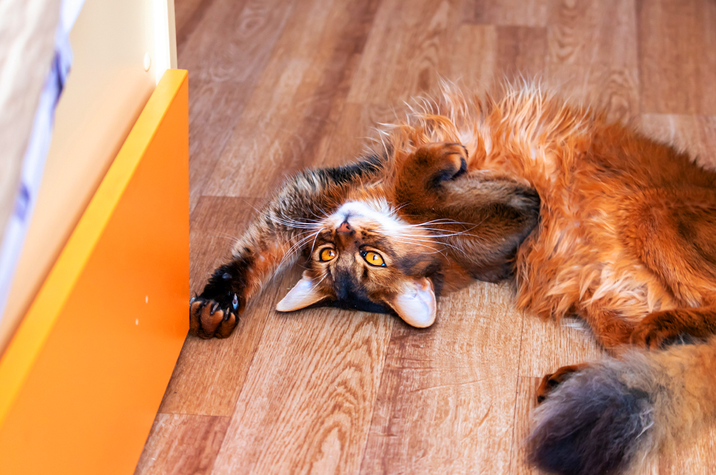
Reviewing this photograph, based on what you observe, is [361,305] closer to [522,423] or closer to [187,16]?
[522,423]

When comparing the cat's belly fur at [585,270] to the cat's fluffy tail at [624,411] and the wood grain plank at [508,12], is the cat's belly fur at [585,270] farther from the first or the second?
the wood grain plank at [508,12]

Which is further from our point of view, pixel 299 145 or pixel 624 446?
pixel 299 145

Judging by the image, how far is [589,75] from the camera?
2.46m

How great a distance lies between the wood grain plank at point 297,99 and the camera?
2088mm

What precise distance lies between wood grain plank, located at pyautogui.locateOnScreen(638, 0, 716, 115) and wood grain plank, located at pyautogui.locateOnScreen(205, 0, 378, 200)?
114cm

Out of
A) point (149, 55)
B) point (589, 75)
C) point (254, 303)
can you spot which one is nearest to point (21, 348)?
point (149, 55)

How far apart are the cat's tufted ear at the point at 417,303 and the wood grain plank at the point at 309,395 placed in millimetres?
68

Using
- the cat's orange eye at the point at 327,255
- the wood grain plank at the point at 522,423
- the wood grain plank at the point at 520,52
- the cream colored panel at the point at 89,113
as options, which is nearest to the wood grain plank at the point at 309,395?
the cat's orange eye at the point at 327,255

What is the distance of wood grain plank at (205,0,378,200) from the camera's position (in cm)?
209

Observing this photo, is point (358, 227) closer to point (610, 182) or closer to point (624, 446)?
point (610, 182)

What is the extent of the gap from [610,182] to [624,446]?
2.30ft

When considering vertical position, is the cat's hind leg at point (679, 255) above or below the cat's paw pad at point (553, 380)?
above

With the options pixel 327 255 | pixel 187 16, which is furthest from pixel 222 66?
pixel 327 255

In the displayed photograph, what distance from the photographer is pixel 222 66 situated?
2.59 metres
